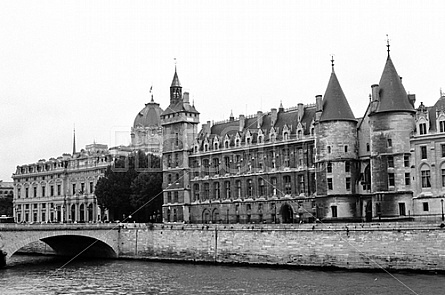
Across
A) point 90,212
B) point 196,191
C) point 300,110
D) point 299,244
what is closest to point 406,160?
point 299,244

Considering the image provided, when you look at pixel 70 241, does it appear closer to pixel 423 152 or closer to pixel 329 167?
pixel 329 167

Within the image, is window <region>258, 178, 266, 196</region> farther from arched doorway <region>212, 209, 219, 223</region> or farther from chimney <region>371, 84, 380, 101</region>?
chimney <region>371, 84, 380, 101</region>

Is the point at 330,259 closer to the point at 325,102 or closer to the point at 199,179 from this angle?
the point at 325,102

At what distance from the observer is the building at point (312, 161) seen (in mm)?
65875

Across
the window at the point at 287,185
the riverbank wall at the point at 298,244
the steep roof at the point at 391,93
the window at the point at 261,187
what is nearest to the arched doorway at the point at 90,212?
the riverbank wall at the point at 298,244

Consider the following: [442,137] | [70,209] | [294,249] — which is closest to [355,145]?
[442,137]

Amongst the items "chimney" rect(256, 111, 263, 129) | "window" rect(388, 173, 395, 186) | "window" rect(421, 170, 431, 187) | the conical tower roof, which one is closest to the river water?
"window" rect(388, 173, 395, 186)

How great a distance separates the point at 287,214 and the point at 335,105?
15.6 meters

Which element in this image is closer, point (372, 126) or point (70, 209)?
point (372, 126)

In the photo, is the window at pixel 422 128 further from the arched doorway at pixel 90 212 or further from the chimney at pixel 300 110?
the arched doorway at pixel 90 212

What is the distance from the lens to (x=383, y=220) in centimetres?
6500

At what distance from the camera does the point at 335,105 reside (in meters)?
70.9

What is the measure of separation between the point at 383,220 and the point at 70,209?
229ft

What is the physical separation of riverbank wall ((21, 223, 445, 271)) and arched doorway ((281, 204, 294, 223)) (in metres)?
12.7
